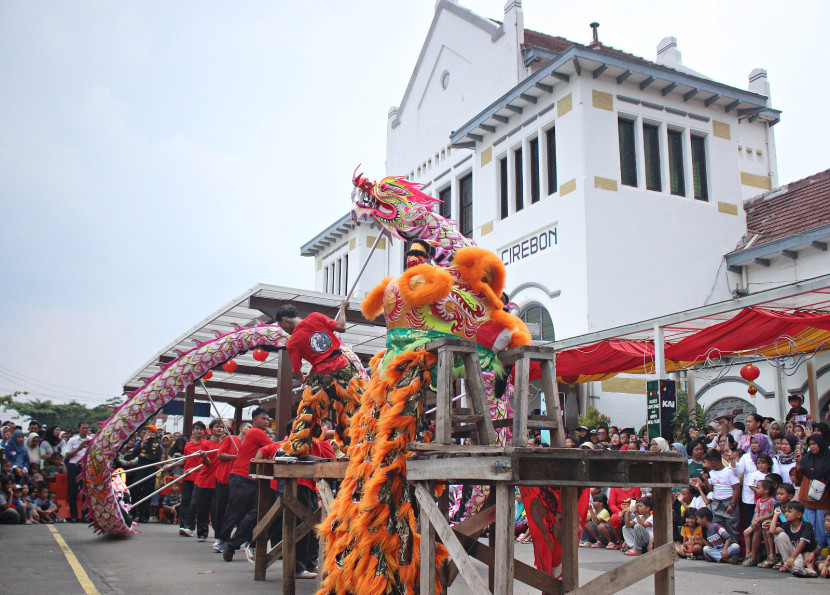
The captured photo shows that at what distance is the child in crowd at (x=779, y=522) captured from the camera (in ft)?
26.0

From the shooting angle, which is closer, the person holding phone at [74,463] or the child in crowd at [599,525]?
the child in crowd at [599,525]

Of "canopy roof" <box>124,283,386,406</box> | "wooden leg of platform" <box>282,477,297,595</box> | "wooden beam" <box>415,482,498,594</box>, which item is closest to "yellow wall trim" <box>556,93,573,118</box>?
"canopy roof" <box>124,283,386,406</box>

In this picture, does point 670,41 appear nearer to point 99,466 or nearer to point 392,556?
point 99,466

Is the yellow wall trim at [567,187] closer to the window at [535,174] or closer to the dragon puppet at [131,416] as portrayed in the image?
the window at [535,174]

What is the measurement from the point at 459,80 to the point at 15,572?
1588 cm

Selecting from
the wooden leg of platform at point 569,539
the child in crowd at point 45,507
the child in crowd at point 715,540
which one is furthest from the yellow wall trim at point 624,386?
the wooden leg of platform at point 569,539

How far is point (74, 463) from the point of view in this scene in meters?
13.3

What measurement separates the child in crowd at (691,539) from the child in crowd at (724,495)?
9.1 inches

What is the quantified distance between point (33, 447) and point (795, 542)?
12.4m

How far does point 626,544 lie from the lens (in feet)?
31.4

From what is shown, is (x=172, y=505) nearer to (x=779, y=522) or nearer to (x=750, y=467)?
(x=750, y=467)

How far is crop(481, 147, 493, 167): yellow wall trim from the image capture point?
17984 mm

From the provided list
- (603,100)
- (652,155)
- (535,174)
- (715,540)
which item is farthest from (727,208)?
(715,540)

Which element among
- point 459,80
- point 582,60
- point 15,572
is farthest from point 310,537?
point 459,80
